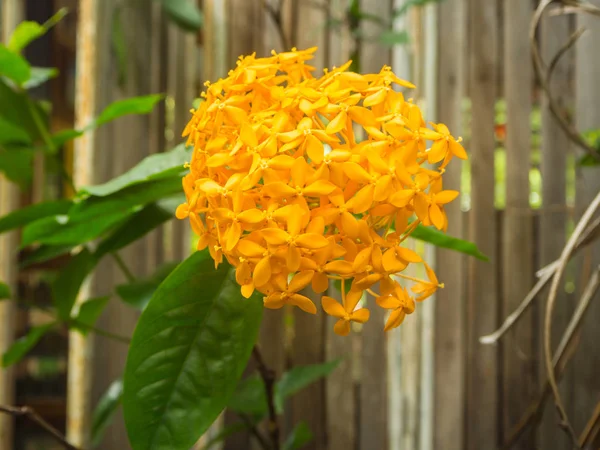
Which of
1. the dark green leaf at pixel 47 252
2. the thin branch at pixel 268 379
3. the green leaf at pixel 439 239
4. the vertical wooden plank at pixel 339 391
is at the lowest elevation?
the vertical wooden plank at pixel 339 391

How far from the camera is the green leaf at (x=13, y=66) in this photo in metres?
0.68

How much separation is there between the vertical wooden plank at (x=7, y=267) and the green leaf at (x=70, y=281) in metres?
0.27

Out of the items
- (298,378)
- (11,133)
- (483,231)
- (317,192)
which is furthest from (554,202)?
(11,133)

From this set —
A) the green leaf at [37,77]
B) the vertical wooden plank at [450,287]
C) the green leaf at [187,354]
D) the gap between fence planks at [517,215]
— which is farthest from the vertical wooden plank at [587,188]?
the green leaf at [37,77]

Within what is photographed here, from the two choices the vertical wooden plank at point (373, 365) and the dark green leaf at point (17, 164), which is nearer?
the dark green leaf at point (17, 164)

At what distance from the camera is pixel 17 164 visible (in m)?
0.80

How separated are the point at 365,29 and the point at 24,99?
2.40ft

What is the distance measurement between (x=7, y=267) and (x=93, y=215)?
1.56 feet

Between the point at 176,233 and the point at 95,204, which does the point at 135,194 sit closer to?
the point at 95,204

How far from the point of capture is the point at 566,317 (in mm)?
1234

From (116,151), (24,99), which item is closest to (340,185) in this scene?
(24,99)

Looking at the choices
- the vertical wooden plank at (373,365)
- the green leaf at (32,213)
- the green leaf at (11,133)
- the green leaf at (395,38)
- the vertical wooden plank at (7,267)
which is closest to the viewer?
the green leaf at (32,213)

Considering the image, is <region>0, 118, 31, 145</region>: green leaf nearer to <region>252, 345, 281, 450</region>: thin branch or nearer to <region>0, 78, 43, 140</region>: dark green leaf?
<region>0, 78, 43, 140</region>: dark green leaf

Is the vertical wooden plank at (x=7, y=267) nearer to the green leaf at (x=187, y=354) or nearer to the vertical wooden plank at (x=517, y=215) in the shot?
the green leaf at (x=187, y=354)
